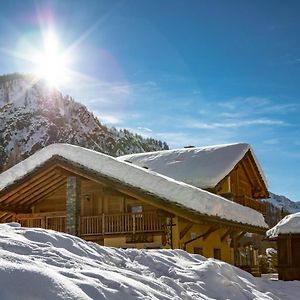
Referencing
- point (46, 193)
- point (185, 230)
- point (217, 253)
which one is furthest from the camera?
point (217, 253)

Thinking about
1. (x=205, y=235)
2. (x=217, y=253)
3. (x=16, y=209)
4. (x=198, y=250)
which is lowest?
(x=217, y=253)

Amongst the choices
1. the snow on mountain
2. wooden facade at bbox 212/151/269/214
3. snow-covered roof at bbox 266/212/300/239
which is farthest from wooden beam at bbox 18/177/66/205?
the snow on mountain

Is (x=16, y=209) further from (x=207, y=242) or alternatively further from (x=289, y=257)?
(x=289, y=257)

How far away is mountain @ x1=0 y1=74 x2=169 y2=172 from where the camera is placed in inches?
3381

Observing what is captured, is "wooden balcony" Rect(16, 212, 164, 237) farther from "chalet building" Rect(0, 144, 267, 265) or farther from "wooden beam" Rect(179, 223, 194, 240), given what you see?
"wooden beam" Rect(179, 223, 194, 240)

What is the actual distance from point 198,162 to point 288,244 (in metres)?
5.96

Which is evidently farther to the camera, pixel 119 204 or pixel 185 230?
pixel 119 204

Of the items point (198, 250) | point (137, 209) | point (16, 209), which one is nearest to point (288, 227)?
point (198, 250)

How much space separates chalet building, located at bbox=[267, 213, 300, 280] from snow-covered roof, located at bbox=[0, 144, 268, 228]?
4.11 ft

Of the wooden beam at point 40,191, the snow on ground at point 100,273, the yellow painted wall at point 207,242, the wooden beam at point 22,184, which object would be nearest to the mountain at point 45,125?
the wooden beam at point 40,191

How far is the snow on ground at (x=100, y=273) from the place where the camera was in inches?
170

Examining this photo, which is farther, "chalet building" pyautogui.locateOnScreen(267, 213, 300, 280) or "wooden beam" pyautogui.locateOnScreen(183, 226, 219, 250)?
"chalet building" pyautogui.locateOnScreen(267, 213, 300, 280)

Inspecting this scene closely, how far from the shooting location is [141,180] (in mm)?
17406

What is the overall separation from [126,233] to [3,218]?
6232mm
